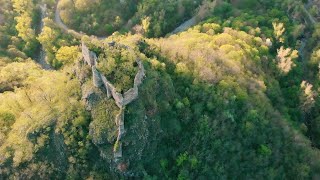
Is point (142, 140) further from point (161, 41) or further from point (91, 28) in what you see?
point (91, 28)

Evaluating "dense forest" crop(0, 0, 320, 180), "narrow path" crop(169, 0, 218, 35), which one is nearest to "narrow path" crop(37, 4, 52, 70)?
"dense forest" crop(0, 0, 320, 180)

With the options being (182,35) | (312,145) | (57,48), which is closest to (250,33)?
(182,35)

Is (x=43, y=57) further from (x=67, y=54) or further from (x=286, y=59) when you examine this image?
(x=286, y=59)

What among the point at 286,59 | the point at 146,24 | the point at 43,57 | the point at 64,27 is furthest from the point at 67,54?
the point at 286,59

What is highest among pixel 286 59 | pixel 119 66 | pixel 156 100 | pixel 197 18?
pixel 119 66

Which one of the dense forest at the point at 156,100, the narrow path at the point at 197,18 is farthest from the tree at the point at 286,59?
the narrow path at the point at 197,18

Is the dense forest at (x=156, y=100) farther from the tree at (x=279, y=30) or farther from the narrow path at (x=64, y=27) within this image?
the narrow path at (x=64, y=27)
